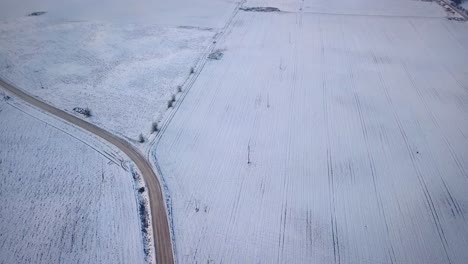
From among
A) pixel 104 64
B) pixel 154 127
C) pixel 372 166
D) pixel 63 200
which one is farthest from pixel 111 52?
pixel 372 166

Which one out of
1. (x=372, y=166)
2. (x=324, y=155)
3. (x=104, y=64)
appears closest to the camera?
(x=372, y=166)

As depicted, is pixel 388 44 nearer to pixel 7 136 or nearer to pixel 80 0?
pixel 7 136

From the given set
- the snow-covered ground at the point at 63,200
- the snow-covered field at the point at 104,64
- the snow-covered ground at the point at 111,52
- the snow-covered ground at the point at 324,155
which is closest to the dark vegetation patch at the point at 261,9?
the snow-covered ground at the point at 111,52

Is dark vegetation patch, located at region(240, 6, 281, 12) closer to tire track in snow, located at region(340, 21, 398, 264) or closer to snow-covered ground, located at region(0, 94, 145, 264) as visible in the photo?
tire track in snow, located at region(340, 21, 398, 264)

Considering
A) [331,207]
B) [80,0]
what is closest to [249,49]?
[331,207]

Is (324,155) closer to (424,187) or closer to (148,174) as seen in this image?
(424,187)

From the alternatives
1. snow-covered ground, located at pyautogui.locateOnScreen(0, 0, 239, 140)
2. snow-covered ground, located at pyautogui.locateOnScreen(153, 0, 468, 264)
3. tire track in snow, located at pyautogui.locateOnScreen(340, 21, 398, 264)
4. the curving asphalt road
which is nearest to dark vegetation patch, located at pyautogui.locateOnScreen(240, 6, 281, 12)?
snow-covered ground, located at pyautogui.locateOnScreen(0, 0, 239, 140)

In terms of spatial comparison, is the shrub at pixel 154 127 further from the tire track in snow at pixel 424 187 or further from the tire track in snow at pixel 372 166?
the tire track in snow at pixel 424 187
